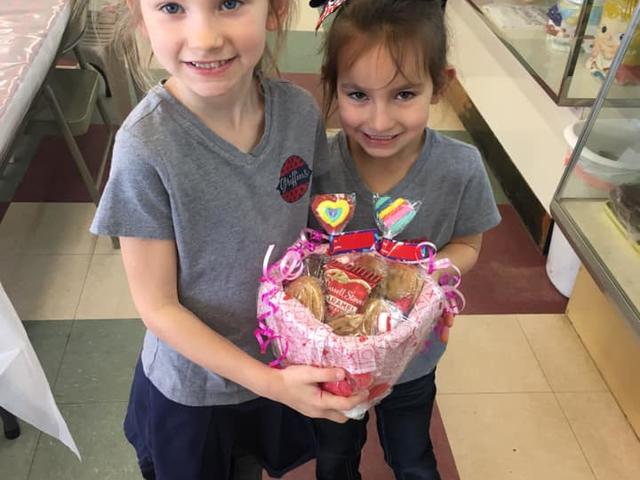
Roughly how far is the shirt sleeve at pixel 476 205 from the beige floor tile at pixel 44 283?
139cm

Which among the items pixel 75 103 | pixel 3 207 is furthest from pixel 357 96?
pixel 3 207

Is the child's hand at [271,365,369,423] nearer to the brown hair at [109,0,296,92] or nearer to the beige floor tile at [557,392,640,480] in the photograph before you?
the brown hair at [109,0,296,92]

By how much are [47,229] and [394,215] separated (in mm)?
1807

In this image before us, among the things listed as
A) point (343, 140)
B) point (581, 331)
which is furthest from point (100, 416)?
point (581, 331)

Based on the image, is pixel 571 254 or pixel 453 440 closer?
pixel 453 440

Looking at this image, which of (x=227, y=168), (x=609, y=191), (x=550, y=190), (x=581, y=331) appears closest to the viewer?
(x=227, y=168)

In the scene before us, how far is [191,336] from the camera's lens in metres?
0.86

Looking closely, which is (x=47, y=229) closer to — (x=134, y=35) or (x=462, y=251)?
(x=134, y=35)

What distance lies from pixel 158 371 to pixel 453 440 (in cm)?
93

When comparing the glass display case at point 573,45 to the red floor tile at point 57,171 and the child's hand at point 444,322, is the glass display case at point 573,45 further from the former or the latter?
the red floor tile at point 57,171

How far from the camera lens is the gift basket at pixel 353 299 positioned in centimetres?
77

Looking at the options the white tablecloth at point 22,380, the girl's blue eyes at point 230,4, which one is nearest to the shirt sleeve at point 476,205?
the girl's blue eyes at point 230,4

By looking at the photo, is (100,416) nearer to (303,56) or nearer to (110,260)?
(110,260)

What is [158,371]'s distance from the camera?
3.36 feet
